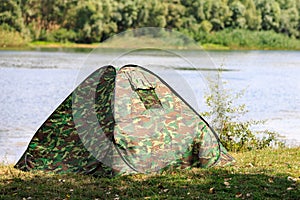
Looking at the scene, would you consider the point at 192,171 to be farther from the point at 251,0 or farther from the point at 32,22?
the point at 251,0

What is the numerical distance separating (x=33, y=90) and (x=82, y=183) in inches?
571

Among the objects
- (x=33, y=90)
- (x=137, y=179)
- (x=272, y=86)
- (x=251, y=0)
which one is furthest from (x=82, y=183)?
(x=251, y=0)

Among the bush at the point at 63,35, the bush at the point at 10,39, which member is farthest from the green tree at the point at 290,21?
the bush at the point at 10,39

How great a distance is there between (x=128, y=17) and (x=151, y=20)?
243cm

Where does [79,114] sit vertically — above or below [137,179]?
above

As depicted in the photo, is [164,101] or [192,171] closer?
[192,171]

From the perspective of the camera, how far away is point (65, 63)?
33.7 m

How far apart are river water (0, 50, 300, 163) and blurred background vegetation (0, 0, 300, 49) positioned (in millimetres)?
24030

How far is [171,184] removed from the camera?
6648 millimetres

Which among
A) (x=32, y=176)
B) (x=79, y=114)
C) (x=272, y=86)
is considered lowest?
(x=272, y=86)

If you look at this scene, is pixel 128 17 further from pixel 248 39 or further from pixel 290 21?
pixel 290 21

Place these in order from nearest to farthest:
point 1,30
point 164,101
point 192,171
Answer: point 192,171
point 164,101
point 1,30

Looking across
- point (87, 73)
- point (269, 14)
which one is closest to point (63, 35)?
point (269, 14)

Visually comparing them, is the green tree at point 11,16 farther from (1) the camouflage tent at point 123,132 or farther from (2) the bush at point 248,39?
(1) the camouflage tent at point 123,132
